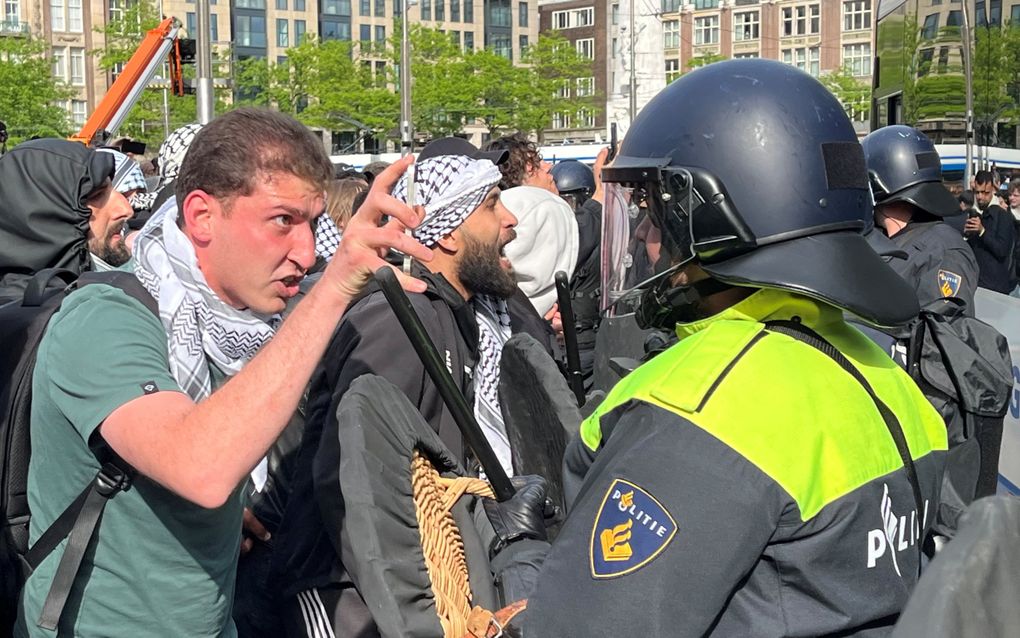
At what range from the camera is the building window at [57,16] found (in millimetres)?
72188

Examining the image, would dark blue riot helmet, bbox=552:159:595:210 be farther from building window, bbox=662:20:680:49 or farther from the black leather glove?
building window, bbox=662:20:680:49

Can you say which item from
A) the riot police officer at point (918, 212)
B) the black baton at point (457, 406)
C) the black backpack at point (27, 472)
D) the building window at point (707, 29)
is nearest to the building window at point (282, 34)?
the building window at point (707, 29)

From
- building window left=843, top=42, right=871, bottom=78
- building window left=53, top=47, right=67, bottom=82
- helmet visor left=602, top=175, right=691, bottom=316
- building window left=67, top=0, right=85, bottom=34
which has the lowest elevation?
helmet visor left=602, top=175, right=691, bottom=316

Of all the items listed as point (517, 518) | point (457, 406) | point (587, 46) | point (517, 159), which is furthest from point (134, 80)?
point (587, 46)

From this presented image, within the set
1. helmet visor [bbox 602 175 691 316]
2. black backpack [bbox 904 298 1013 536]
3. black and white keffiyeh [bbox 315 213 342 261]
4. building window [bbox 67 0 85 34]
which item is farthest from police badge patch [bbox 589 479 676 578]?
building window [bbox 67 0 85 34]

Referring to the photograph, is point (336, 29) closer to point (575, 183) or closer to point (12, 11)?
point (12, 11)

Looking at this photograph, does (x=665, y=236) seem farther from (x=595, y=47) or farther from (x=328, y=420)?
(x=595, y=47)

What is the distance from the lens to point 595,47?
9475 centimetres

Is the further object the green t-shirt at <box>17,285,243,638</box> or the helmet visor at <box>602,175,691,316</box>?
the green t-shirt at <box>17,285,243,638</box>

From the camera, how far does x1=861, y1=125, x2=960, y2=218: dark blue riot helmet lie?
19.6 feet

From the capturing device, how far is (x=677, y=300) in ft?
6.62

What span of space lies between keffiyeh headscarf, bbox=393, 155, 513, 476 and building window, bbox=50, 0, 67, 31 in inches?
2936

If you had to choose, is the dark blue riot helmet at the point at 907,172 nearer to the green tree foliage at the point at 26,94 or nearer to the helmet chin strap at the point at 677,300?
the helmet chin strap at the point at 677,300

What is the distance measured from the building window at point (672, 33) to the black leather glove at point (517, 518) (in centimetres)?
9615
